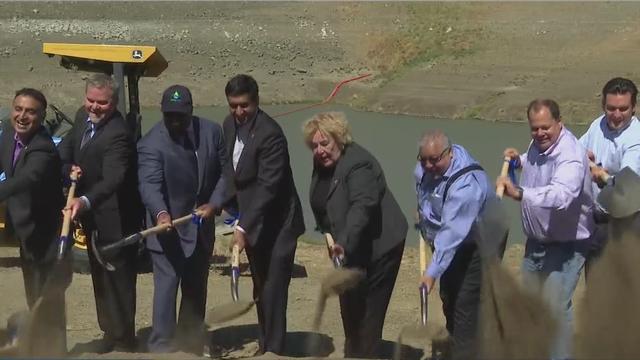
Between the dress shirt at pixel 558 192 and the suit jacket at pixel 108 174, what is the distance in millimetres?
2405

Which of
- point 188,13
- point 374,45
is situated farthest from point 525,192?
point 188,13

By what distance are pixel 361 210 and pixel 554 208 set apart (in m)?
1.11

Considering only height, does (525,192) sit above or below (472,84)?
below

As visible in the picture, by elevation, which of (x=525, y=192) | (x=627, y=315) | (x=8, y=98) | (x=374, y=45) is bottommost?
(x=627, y=315)

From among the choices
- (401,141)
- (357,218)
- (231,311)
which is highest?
(401,141)

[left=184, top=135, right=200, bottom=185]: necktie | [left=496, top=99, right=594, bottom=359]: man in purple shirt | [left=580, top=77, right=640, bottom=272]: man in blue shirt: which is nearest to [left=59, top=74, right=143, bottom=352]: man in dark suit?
[left=184, top=135, right=200, bottom=185]: necktie

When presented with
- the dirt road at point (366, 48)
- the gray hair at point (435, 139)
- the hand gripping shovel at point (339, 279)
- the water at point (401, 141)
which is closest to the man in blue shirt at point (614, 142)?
the gray hair at point (435, 139)

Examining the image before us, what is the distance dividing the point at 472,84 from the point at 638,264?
86.4ft

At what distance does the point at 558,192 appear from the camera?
246 inches

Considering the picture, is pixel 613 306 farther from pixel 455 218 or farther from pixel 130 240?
pixel 130 240

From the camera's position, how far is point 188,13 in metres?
41.8

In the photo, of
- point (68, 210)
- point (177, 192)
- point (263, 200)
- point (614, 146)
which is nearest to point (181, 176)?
point (177, 192)

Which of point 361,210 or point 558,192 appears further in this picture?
point 361,210

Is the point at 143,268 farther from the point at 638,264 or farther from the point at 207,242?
the point at 638,264
